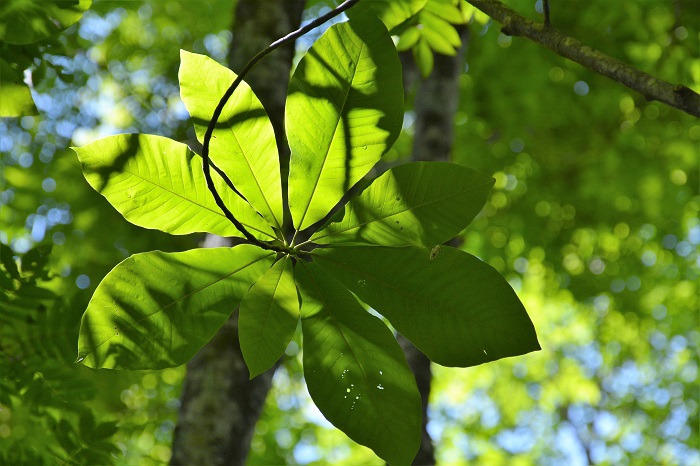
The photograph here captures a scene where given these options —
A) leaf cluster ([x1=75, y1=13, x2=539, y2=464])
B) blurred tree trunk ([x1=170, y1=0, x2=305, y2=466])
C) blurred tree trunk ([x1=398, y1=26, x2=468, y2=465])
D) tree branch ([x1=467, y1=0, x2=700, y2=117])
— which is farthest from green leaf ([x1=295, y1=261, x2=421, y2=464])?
blurred tree trunk ([x1=398, y1=26, x2=468, y2=465])

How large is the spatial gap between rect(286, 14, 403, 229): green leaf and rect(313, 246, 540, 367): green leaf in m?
0.15

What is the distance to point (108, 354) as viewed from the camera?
2.83 ft

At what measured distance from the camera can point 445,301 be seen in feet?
2.93

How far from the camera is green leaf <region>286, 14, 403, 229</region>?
0.88 m

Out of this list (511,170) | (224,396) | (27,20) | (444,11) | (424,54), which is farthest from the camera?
(511,170)

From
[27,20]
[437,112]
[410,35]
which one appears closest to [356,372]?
[27,20]

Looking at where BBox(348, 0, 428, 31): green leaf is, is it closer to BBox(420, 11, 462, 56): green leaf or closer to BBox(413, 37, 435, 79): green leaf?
BBox(420, 11, 462, 56): green leaf

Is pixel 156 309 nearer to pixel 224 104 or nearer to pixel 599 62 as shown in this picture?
pixel 224 104

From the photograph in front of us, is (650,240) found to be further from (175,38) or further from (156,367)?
(156,367)

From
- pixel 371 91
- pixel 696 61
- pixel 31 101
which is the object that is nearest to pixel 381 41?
pixel 371 91

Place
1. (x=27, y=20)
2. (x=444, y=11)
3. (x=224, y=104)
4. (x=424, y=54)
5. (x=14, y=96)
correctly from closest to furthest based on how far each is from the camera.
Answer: (x=224, y=104) → (x=27, y=20) → (x=14, y=96) → (x=444, y=11) → (x=424, y=54)

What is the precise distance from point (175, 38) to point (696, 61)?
11.9 ft

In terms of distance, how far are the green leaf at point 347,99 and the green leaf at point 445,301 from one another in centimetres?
15

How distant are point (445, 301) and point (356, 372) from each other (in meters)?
0.17
